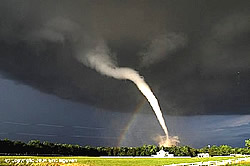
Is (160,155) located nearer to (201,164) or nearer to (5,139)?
(5,139)

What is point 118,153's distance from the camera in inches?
7653

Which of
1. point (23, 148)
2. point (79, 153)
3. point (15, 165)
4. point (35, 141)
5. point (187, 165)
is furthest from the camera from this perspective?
point (35, 141)

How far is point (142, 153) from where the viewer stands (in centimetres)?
19875

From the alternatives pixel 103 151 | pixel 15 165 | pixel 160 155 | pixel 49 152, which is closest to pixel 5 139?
pixel 49 152

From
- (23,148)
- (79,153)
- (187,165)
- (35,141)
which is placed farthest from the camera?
(35,141)

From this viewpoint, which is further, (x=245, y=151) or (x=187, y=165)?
(x=245, y=151)

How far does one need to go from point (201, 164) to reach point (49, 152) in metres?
126

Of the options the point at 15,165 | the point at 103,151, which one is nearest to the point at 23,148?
the point at 103,151

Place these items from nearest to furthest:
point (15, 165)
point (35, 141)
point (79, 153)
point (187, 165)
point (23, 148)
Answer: point (187, 165) → point (15, 165) → point (23, 148) → point (79, 153) → point (35, 141)

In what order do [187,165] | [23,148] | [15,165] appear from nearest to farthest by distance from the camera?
[187,165]
[15,165]
[23,148]

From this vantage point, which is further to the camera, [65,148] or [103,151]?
[103,151]

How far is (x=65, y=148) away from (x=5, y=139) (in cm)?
3229

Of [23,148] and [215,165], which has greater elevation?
[23,148]

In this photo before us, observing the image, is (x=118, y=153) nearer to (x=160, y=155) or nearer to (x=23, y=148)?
(x=160, y=155)
